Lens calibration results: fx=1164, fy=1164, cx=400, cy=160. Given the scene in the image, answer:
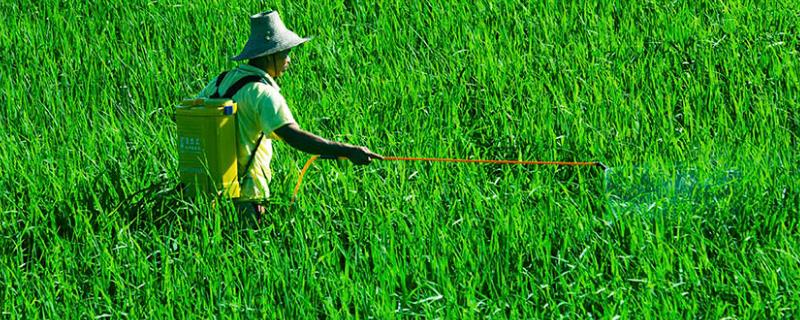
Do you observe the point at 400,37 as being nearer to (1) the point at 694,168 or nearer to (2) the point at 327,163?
(2) the point at 327,163

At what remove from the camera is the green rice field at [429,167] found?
3.77 m

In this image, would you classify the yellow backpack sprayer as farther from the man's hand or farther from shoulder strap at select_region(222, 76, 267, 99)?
the man's hand

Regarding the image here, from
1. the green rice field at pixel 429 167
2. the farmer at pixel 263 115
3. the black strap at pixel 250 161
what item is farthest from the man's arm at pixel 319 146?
the green rice field at pixel 429 167

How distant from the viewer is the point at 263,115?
408cm

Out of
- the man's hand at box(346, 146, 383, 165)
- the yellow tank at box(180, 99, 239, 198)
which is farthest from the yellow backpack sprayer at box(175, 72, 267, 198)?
the man's hand at box(346, 146, 383, 165)

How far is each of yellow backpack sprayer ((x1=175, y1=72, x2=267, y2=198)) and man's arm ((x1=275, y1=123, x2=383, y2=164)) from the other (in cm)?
17

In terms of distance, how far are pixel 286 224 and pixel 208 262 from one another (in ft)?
1.16

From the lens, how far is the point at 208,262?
13.1ft

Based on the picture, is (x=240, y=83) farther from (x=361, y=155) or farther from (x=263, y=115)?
(x=361, y=155)

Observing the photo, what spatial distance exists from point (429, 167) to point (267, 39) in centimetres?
102

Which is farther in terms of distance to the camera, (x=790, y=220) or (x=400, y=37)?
(x=400, y=37)

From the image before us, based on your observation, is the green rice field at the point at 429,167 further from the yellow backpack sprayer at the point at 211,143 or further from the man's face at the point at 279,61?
the man's face at the point at 279,61

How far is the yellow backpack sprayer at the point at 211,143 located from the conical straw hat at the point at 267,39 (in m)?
0.10

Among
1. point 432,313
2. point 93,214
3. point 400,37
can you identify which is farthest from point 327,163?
point 400,37
